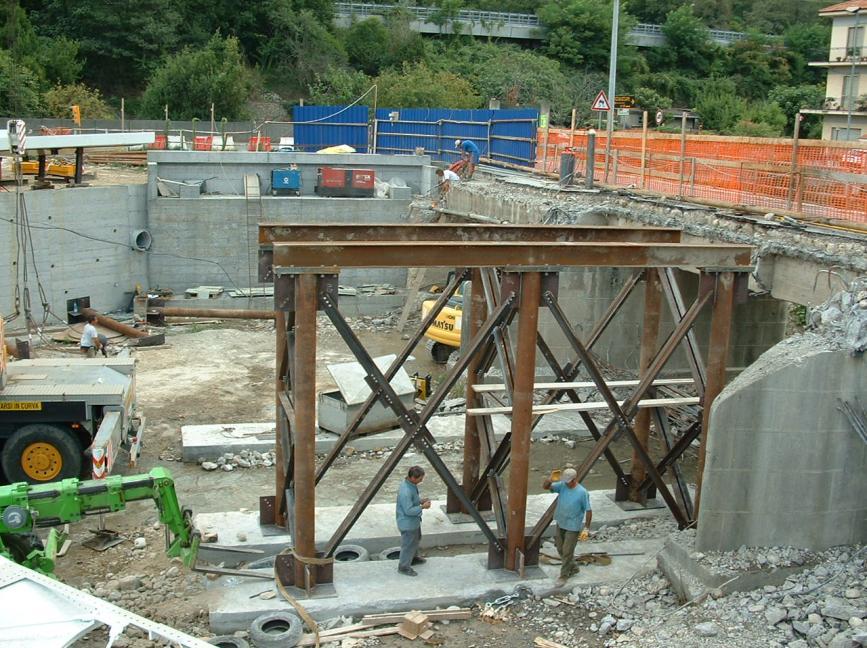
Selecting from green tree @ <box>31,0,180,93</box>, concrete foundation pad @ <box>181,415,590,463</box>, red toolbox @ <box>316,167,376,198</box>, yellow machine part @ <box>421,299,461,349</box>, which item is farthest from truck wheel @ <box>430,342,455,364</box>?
green tree @ <box>31,0,180,93</box>

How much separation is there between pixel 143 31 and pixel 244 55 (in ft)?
23.8

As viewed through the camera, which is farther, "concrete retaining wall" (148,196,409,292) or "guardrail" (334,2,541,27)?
"guardrail" (334,2,541,27)

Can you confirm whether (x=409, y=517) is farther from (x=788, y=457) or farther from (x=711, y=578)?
(x=788, y=457)

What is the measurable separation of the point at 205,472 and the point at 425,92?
1360 inches

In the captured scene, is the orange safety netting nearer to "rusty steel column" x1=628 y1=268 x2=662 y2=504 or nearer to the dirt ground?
"rusty steel column" x1=628 y1=268 x2=662 y2=504

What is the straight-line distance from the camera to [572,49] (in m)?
70.6

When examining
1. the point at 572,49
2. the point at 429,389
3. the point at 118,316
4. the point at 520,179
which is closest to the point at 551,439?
the point at 429,389

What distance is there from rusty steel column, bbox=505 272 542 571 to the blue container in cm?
1987

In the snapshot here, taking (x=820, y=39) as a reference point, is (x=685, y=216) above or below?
below

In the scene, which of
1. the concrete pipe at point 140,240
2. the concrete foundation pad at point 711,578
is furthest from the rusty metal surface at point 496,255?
the concrete pipe at point 140,240

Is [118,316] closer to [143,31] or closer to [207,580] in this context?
[207,580]

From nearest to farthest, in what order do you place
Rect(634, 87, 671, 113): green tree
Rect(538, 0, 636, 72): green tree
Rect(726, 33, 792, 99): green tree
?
Rect(634, 87, 671, 113): green tree → Rect(538, 0, 636, 72): green tree → Rect(726, 33, 792, 99): green tree

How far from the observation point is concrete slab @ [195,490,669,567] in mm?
10430

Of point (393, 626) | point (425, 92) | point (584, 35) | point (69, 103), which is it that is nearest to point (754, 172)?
point (393, 626)
